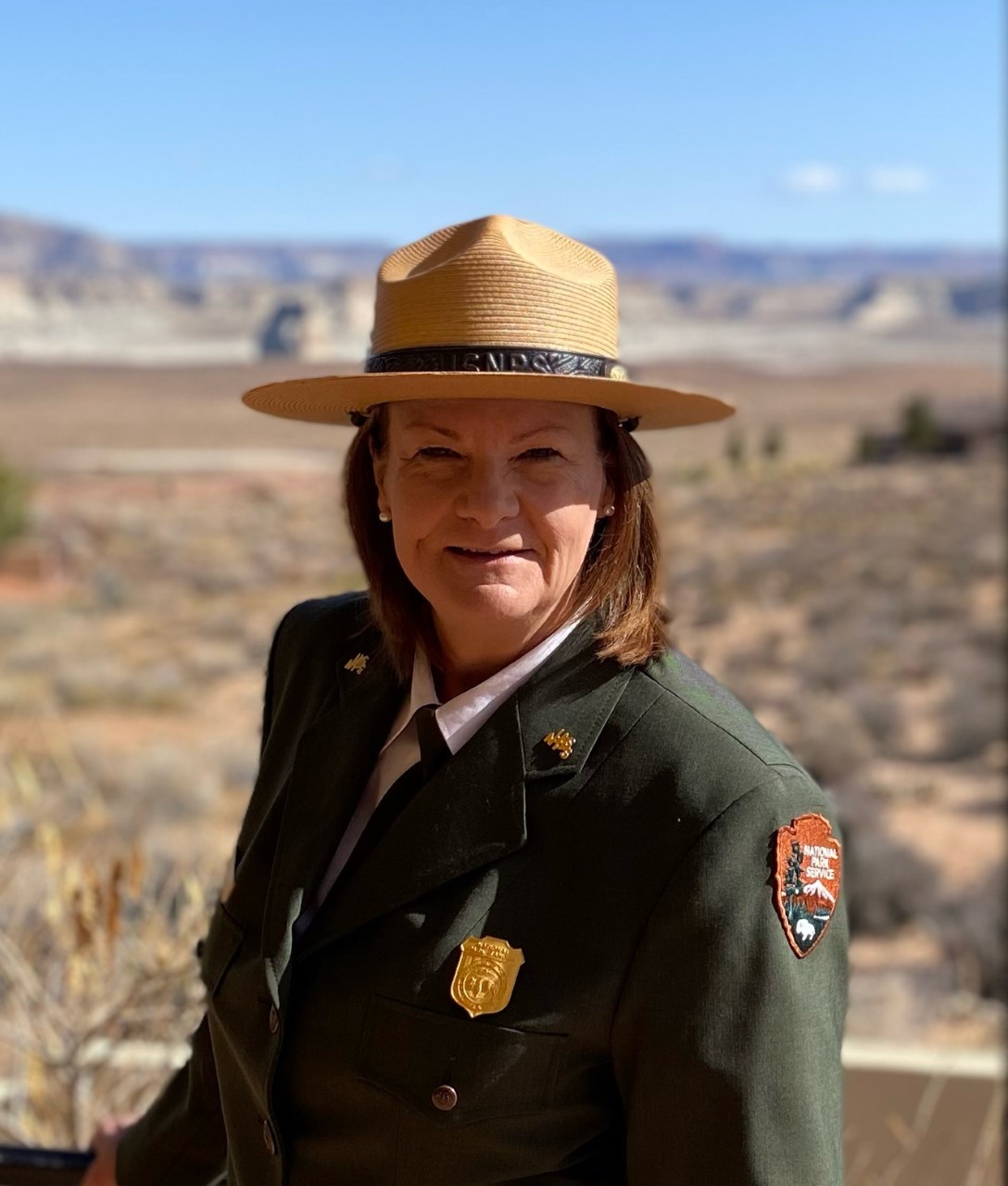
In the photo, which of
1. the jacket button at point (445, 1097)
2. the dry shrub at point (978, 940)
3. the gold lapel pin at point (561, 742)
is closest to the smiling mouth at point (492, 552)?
the gold lapel pin at point (561, 742)

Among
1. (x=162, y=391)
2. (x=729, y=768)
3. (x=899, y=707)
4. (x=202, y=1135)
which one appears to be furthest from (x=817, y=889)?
(x=162, y=391)

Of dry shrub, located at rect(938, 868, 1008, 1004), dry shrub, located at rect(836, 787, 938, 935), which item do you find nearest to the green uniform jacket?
dry shrub, located at rect(938, 868, 1008, 1004)

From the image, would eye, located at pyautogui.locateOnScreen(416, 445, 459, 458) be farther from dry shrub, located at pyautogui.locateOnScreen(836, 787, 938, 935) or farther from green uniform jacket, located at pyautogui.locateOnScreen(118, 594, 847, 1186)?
dry shrub, located at pyautogui.locateOnScreen(836, 787, 938, 935)

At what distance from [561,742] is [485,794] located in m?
0.11

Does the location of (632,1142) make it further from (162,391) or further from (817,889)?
(162,391)

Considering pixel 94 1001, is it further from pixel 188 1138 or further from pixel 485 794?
pixel 485 794

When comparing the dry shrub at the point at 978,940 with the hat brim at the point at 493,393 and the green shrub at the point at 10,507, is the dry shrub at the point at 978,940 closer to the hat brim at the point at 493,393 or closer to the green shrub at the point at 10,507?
the hat brim at the point at 493,393

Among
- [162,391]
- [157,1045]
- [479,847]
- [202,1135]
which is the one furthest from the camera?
[162,391]

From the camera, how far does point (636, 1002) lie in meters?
1.42

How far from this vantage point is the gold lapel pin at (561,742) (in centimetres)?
154

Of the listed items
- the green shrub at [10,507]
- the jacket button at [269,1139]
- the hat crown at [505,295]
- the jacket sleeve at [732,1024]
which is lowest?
the green shrub at [10,507]

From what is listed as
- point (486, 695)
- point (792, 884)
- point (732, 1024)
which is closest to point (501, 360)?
point (486, 695)

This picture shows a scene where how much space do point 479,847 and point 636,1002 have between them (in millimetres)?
245

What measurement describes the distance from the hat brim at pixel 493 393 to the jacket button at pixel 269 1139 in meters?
0.93
